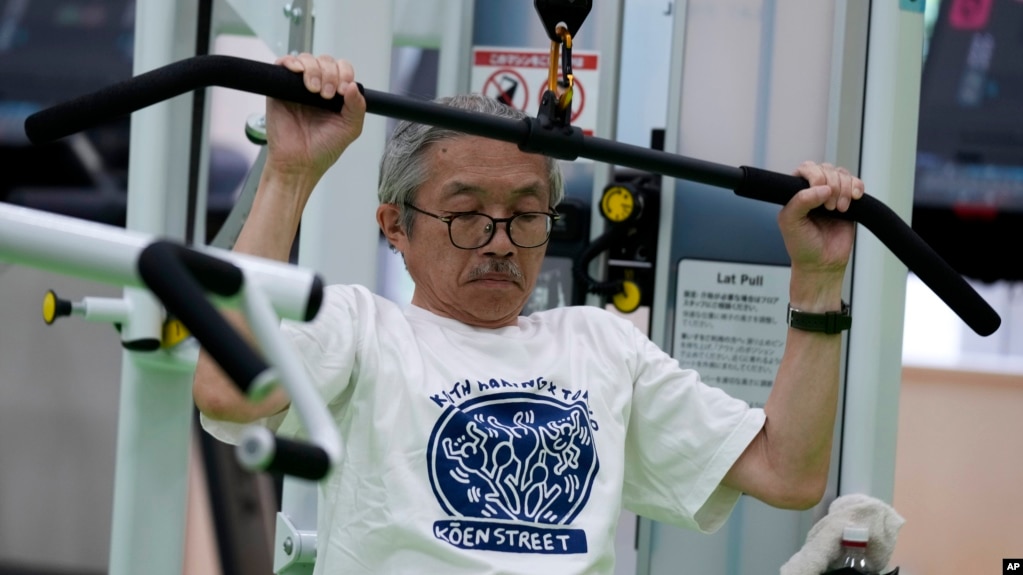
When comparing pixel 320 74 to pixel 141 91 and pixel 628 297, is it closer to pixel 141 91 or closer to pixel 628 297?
pixel 141 91

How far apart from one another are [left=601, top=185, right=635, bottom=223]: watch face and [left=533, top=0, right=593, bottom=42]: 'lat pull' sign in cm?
69

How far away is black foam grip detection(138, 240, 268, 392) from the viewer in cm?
69

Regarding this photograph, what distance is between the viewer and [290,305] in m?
0.79

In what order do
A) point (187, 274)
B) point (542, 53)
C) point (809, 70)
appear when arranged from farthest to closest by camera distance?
1. point (542, 53)
2. point (809, 70)
3. point (187, 274)

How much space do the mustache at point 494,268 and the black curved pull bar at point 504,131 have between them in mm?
280

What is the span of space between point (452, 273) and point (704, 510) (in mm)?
473

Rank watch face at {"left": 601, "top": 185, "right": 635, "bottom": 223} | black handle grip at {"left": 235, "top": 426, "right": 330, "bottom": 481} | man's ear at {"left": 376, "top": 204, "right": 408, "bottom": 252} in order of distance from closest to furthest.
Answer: black handle grip at {"left": 235, "top": 426, "right": 330, "bottom": 481}
man's ear at {"left": 376, "top": 204, "right": 408, "bottom": 252}
watch face at {"left": 601, "top": 185, "right": 635, "bottom": 223}

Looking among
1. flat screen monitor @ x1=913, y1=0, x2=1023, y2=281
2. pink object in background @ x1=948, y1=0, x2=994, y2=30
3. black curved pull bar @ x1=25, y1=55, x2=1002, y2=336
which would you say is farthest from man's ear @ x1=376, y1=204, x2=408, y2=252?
pink object in background @ x1=948, y1=0, x2=994, y2=30

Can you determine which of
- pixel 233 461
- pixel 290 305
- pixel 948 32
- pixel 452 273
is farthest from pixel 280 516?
pixel 948 32

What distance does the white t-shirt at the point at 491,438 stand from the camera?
1.50 meters

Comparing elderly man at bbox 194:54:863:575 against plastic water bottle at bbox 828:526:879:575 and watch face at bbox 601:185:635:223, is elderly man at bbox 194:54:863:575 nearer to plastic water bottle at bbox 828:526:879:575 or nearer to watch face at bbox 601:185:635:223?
plastic water bottle at bbox 828:526:879:575

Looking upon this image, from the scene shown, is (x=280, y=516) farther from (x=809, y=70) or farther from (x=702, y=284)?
(x=809, y=70)

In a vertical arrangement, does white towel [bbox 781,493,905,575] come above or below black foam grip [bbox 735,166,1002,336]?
below

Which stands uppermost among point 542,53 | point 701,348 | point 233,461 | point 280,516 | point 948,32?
point 948,32
